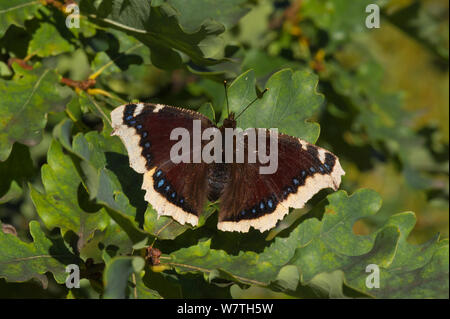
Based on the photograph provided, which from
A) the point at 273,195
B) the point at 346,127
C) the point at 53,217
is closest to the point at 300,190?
the point at 273,195

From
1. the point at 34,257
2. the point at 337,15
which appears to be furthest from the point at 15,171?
the point at 337,15

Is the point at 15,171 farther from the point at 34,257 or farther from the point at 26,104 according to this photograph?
the point at 34,257

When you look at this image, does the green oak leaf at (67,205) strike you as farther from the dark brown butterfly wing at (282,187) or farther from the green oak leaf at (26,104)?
the dark brown butterfly wing at (282,187)

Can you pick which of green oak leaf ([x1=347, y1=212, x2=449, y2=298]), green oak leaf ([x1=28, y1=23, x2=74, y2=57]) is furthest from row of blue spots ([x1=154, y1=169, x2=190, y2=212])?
green oak leaf ([x1=28, y1=23, x2=74, y2=57])

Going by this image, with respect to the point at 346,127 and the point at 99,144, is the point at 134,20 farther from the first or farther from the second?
the point at 346,127

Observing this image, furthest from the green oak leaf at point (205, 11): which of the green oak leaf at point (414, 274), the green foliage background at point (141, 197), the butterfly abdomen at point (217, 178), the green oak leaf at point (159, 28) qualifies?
the green oak leaf at point (414, 274)
